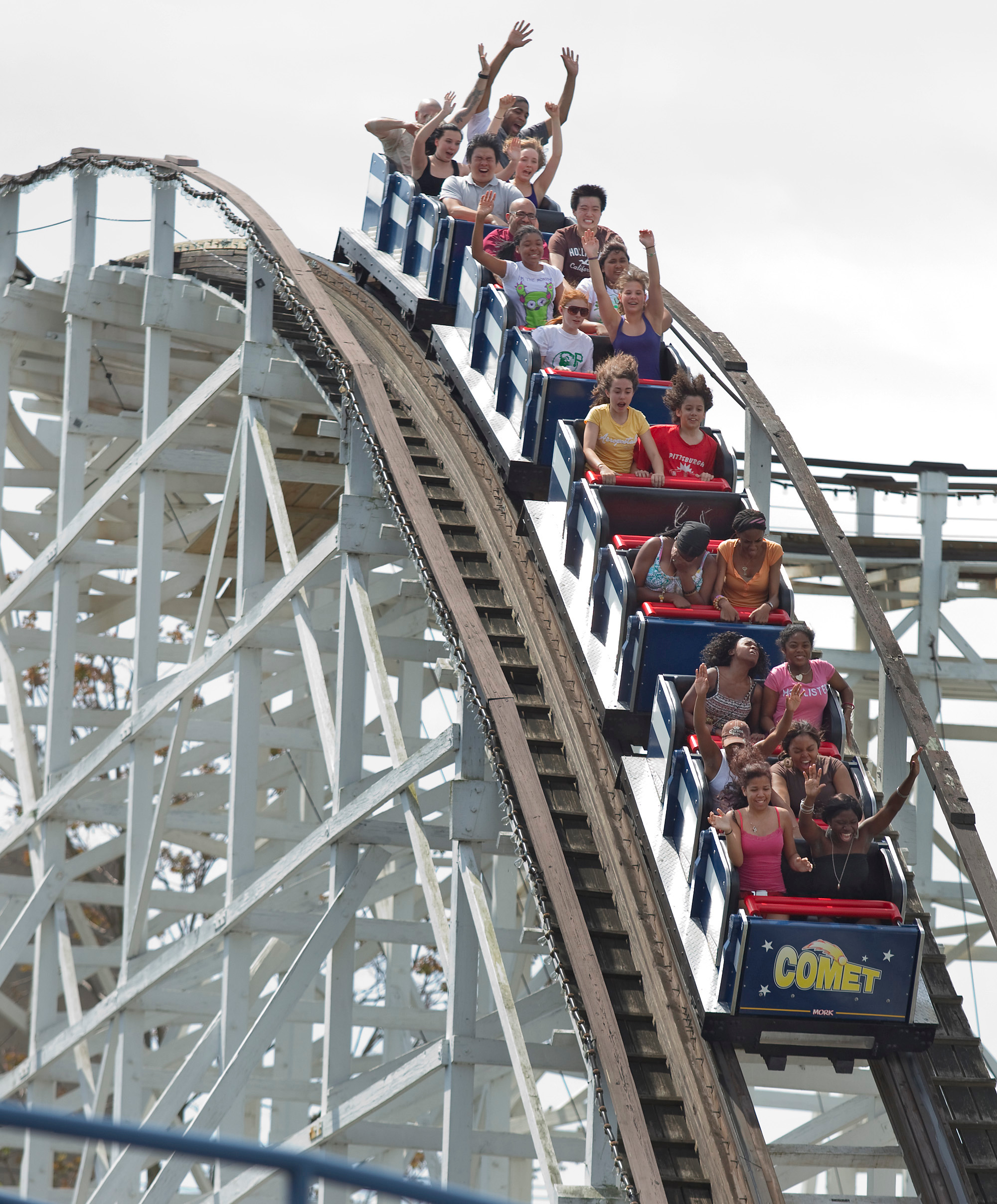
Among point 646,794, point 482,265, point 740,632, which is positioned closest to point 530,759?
point 646,794

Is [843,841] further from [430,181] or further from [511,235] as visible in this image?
[430,181]

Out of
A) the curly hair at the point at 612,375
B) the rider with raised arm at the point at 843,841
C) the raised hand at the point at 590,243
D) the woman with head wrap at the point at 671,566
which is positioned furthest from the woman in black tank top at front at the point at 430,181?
the rider with raised arm at the point at 843,841

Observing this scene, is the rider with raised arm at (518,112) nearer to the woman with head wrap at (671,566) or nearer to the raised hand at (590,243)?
the raised hand at (590,243)

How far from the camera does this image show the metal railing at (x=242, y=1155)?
212 cm

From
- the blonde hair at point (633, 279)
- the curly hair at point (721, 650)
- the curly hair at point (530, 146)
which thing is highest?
the curly hair at point (530, 146)

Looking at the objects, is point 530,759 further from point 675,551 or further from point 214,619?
point 214,619

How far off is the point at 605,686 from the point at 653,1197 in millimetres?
2139

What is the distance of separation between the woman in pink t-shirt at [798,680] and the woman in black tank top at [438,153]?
5.15 meters

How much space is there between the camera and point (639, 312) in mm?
7996

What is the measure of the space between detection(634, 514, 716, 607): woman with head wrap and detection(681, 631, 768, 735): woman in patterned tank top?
369 millimetres

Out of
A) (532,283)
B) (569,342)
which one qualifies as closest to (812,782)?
(569,342)

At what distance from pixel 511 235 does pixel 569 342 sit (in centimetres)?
131

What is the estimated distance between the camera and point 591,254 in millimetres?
8117

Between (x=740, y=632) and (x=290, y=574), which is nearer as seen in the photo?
(x=740, y=632)
